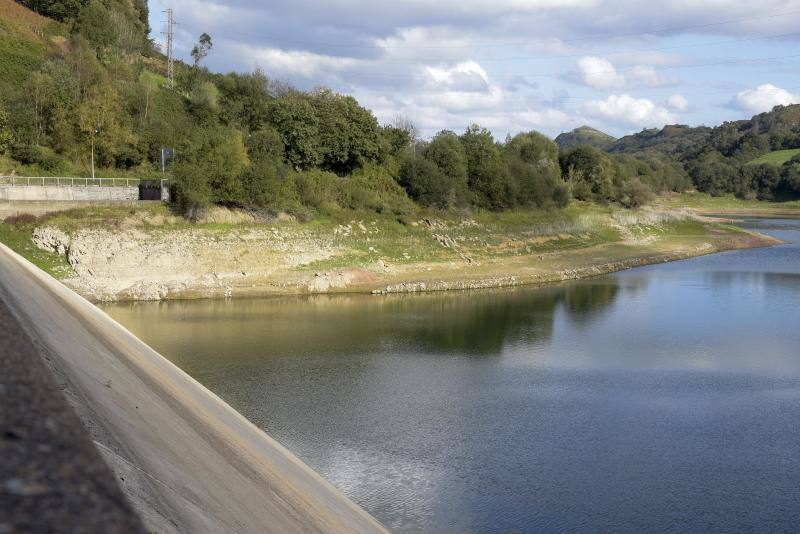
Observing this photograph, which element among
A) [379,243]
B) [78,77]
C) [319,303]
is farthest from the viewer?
[78,77]

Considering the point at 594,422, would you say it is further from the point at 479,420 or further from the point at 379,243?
the point at 379,243

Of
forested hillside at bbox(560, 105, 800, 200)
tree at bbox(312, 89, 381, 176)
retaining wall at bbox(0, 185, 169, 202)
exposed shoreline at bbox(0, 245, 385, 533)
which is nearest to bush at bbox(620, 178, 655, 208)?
tree at bbox(312, 89, 381, 176)

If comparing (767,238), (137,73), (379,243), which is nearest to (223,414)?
(379,243)

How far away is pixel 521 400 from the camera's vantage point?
1752cm

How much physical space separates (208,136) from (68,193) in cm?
863

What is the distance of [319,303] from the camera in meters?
31.6

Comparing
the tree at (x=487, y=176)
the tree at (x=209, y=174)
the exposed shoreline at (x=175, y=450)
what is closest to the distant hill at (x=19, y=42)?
the tree at (x=209, y=174)

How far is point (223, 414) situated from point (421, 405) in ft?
19.8

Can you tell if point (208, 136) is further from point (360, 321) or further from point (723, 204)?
point (723, 204)

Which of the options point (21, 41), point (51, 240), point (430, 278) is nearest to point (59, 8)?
point (21, 41)

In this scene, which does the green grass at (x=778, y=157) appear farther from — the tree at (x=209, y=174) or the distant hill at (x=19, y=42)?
the distant hill at (x=19, y=42)

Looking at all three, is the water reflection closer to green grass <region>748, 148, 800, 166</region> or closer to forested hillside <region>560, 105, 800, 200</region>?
forested hillside <region>560, 105, 800, 200</region>

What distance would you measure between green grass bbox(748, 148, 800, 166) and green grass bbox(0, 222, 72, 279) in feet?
416

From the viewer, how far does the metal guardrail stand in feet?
111
